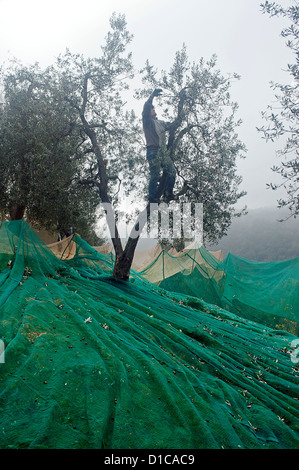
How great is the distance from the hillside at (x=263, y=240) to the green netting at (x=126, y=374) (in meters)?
31.6

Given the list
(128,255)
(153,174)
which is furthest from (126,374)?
(153,174)

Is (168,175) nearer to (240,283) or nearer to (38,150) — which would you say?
(38,150)

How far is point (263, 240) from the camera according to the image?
1609 inches

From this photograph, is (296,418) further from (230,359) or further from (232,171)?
(232,171)

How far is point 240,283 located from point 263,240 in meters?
32.3

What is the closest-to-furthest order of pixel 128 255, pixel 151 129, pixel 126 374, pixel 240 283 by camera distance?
1. pixel 126 374
2. pixel 151 129
3. pixel 128 255
4. pixel 240 283

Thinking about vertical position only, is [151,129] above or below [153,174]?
above

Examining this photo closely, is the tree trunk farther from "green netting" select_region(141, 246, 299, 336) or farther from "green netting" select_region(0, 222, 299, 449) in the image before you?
"green netting" select_region(141, 246, 299, 336)

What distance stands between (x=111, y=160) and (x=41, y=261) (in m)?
3.91

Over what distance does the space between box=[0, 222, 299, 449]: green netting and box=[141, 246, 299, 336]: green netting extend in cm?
251

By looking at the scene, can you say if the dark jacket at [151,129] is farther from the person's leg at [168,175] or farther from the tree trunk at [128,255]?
the tree trunk at [128,255]

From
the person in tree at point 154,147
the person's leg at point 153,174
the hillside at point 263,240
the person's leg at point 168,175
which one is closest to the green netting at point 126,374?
the person's leg at point 153,174

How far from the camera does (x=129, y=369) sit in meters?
4.12
